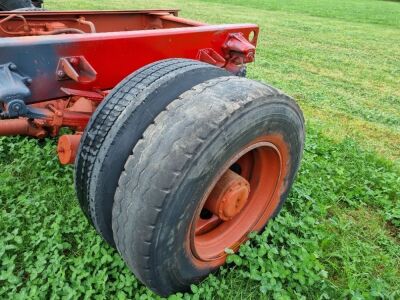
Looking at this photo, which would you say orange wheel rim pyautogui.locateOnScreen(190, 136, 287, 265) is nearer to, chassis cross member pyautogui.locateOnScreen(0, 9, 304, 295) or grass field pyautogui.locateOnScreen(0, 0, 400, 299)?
chassis cross member pyautogui.locateOnScreen(0, 9, 304, 295)

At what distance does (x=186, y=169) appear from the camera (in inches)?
72.2

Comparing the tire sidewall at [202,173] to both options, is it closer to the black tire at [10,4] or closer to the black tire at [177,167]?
the black tire at [177,167]

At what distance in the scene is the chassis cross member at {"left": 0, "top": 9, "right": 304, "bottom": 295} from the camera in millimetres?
1874

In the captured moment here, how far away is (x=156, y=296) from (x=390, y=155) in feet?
10.8

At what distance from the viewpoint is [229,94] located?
203cm

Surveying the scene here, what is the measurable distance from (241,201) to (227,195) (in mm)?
141

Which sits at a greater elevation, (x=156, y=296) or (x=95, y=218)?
(x=95, y=218)

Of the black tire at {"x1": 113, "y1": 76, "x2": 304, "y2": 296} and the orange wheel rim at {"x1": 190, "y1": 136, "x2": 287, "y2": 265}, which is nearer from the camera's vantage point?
the black tire at {"x1": 113, "y1": 76, "x2": 304, "y2": 296}

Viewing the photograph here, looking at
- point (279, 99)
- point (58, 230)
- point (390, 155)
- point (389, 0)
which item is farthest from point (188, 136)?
point (389, 0)

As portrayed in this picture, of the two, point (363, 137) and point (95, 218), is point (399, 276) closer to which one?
point (95, 218)

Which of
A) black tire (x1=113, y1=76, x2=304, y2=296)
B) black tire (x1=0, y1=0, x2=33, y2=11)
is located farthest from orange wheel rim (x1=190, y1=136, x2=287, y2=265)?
black tire (x1=0, y1=0, x2=33, y2=11)

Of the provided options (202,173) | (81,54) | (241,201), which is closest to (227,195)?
(241,201)

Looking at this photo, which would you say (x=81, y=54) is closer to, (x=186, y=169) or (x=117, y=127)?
(x=117, y=127)

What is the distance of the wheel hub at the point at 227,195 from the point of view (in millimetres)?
2275
